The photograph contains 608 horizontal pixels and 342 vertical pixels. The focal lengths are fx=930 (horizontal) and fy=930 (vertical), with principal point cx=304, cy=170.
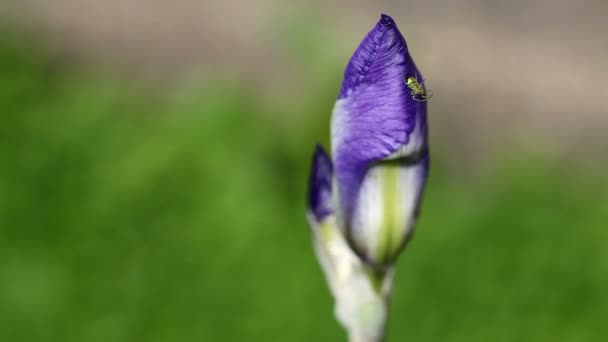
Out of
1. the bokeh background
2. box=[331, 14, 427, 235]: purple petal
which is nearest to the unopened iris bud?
box=[331, 14, 427, 235]: purple petal

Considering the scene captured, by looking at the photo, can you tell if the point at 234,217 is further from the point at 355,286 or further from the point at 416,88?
the point at 416,88

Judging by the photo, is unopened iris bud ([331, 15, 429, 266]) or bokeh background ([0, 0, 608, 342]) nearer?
unopened iris bud ([331, 15, 429, 266])

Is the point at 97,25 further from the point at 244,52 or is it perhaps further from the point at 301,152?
the point at 301,152

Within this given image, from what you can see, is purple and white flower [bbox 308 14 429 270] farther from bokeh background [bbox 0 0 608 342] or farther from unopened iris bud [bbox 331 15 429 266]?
bokeh background [bbox 0 0 608 342]

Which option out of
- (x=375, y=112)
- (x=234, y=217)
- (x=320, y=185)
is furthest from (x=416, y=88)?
(x=234, y=217)

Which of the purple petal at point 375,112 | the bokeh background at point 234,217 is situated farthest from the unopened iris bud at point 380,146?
the bokeh background at point 234,217

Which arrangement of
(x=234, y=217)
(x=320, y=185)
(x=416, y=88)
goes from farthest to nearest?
(x=234, y=217) → (x=320, y=185) → (x=416, y=88)
